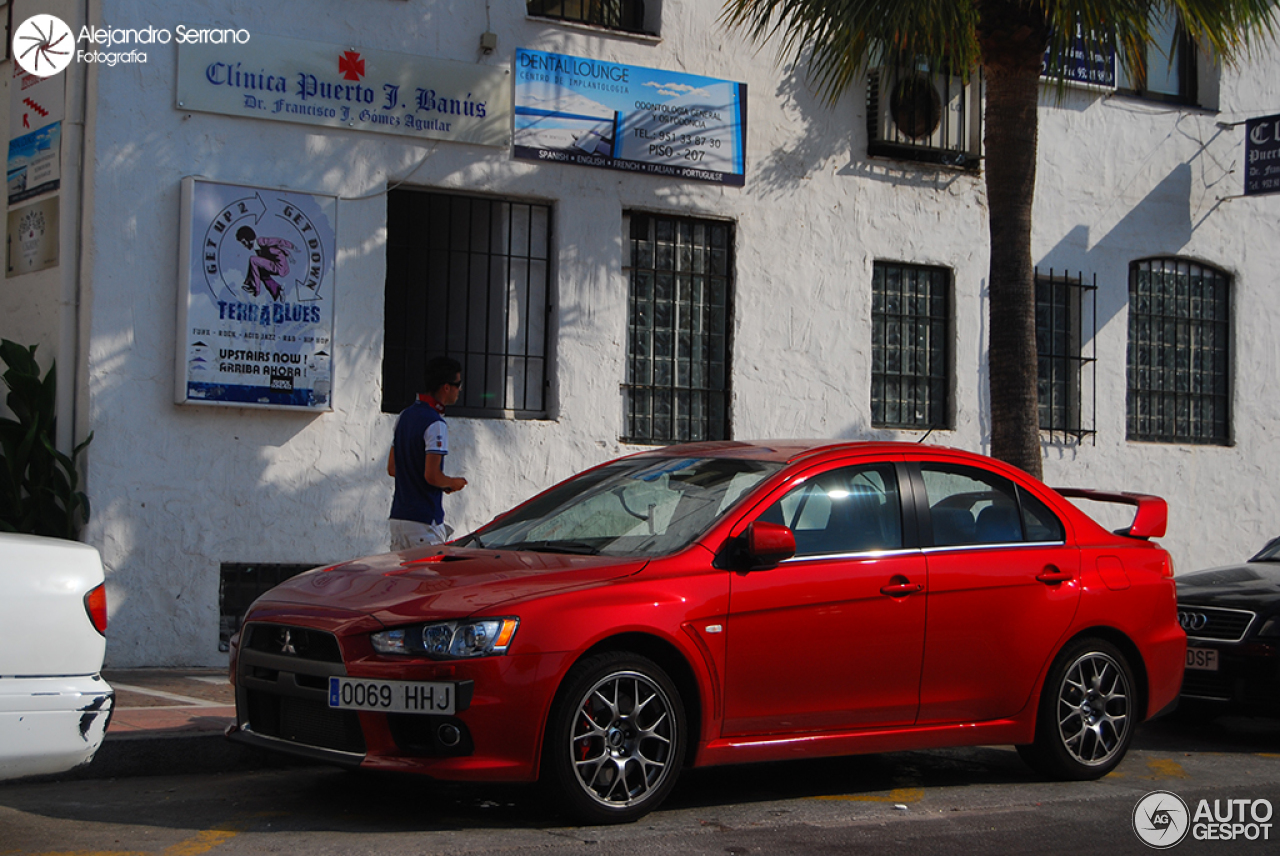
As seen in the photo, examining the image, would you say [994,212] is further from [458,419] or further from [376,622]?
[376,622]

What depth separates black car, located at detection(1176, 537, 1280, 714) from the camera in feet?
26.9

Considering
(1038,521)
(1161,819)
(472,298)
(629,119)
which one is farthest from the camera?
(629,119)

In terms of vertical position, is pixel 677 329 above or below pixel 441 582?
above

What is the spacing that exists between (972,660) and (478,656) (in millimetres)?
2521

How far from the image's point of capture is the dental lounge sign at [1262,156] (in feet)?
47.4

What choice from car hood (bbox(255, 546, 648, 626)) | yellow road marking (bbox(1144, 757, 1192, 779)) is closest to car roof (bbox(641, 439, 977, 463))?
car hood (bbox(255, 546, 648, 626))

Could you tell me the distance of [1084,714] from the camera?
6.93 metres

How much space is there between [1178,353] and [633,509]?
10.0 metres

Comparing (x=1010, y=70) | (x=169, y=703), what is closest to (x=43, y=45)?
(x=169, y=703)

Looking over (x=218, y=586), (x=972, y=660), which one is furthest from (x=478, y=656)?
(x=218, y=586)

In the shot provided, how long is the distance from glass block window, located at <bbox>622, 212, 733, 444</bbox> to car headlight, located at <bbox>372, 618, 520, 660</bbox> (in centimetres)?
634

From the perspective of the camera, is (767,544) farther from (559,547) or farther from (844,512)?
(559,547)

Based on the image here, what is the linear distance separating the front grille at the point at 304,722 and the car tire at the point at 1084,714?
337 cm

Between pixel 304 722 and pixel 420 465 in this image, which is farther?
pixel 420 465
